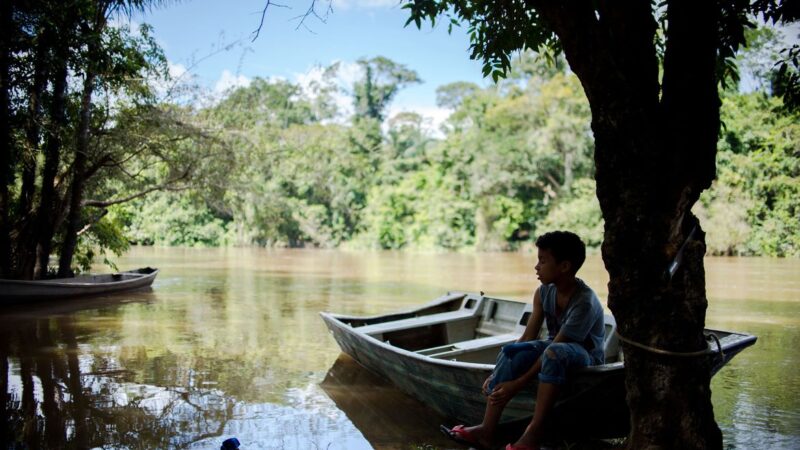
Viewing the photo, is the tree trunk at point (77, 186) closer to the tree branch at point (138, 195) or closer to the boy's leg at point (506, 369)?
the tree branch at point (138, 195)

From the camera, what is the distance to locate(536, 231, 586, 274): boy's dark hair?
3.48m

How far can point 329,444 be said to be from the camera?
4188 mm

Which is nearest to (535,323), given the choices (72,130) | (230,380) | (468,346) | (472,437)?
(472,437)

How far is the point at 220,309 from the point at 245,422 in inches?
260

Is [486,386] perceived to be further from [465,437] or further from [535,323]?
[535,323]

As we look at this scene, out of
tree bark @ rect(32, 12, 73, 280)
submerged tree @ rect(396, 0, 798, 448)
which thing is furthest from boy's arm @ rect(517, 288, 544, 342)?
tree bark @ rect(32, 12, 73, 280)

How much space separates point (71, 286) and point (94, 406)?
6.89m

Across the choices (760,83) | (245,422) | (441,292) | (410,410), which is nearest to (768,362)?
(410,410)

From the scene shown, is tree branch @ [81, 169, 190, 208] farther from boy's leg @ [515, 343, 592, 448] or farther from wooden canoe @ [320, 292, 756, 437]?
boy's leg @ [515, 343, 592, 448]

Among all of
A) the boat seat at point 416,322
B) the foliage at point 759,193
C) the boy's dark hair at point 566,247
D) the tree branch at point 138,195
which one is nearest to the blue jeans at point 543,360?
the boy's dark hair at point 566,247

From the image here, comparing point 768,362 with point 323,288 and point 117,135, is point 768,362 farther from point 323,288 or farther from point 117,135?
point 117,135

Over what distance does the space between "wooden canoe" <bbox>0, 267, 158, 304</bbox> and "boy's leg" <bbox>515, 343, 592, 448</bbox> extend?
896 centimetres

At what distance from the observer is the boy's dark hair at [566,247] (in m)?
3.48

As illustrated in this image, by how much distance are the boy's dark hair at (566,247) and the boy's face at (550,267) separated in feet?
0.07
